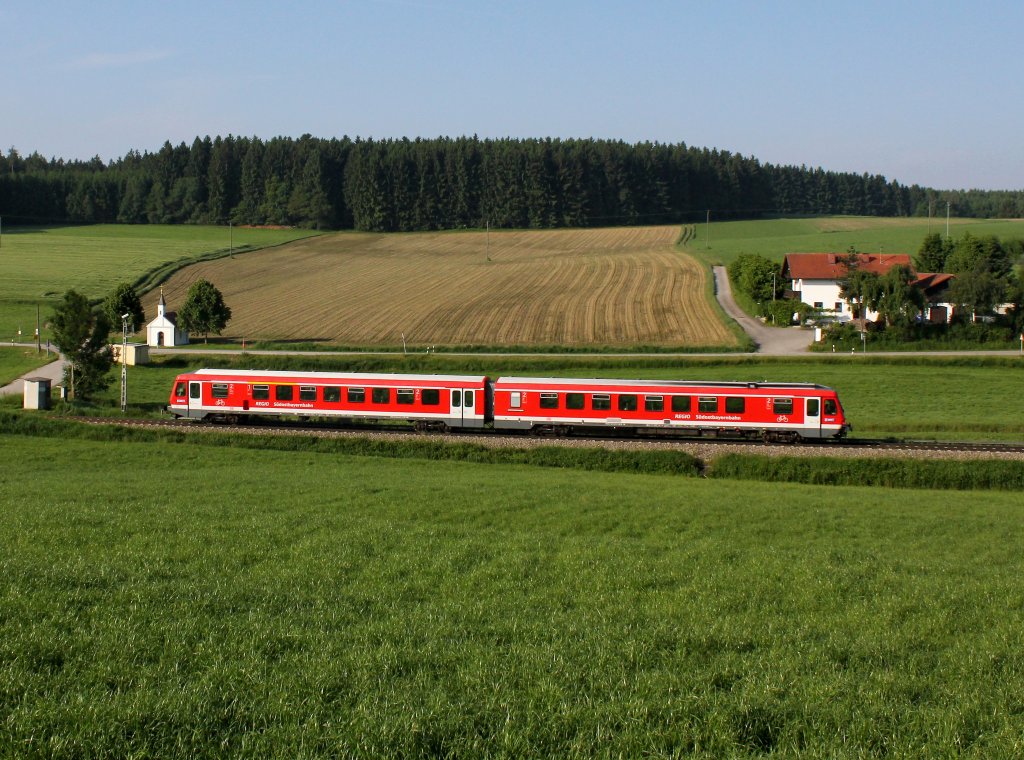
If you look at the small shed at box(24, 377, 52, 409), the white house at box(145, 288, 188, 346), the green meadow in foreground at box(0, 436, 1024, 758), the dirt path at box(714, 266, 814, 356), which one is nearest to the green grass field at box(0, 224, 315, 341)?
the white house at box(145, 288, 188, 346)

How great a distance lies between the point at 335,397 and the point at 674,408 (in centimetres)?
1435

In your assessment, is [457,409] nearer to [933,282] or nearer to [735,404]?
[735,404]

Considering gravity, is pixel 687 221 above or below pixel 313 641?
above

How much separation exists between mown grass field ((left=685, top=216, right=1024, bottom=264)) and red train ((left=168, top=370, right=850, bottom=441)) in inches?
2838

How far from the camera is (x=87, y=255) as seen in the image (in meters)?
112

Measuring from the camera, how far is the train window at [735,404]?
3759 centimetres

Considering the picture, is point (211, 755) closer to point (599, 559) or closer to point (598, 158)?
point (599, 559)

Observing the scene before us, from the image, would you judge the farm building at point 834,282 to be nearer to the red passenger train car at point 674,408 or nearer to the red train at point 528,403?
the red passenger train car at point 674,408

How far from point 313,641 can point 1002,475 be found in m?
27.3

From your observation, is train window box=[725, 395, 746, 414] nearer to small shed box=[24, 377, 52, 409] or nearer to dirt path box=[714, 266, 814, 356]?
dirt path box=[714, 266, 814, 356]

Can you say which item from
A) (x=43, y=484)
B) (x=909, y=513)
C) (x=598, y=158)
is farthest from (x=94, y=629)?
(x=598, y=158)

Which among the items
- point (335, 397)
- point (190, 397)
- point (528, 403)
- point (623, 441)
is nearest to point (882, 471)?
point (623, 441)

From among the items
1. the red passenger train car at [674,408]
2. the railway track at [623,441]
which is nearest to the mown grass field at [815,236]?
the red passenger train car at [674,408]

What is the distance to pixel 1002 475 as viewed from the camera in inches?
1215
